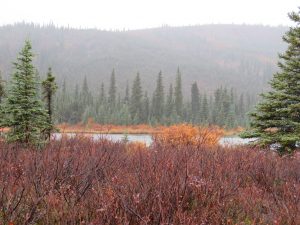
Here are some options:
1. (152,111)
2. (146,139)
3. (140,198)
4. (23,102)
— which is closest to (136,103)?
(152,111)

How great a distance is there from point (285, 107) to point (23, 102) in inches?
437

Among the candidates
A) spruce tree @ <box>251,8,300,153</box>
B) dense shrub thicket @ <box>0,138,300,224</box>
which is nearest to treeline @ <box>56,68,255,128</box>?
spruce tree @ <box>251,8,300,153</box>

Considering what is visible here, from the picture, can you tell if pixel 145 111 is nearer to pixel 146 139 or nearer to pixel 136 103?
pixel 136 103

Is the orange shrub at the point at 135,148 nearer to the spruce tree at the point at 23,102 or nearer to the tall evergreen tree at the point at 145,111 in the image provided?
the spruce tree at the point at 23,102

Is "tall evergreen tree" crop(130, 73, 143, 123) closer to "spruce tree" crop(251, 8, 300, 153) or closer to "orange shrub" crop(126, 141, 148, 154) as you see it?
"spruce tree" crop(251, 8, 300, 153)

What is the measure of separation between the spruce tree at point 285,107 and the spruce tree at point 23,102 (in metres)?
9.27

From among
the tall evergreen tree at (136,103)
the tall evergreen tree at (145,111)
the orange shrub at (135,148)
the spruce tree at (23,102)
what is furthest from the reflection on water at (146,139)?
the tall evergreen tree at (136,103)

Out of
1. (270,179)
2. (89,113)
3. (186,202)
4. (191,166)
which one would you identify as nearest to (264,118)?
(270,179)

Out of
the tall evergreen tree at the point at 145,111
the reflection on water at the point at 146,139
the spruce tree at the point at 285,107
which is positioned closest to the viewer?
the reflection on water at the point at 146,139

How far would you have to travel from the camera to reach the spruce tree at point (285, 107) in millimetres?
15141

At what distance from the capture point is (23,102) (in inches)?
614

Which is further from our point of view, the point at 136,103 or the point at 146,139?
the point at 136,103

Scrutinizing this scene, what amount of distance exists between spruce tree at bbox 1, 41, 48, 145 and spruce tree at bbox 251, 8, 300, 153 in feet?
30.4

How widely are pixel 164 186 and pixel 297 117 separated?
11.8m
